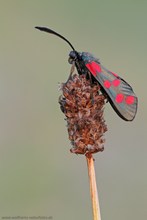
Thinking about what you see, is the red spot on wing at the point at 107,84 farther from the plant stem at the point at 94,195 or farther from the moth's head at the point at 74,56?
the plant stem at the point at 94,195

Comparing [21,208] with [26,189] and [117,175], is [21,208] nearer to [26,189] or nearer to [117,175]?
[26,189]

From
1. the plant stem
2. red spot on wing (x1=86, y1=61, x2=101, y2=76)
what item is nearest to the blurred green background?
red spot on wing (x1=86, y1=61, x2=101, y2=76)

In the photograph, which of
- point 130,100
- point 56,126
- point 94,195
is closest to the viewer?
point 94,195

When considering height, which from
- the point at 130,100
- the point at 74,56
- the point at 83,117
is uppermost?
the point at 74,56

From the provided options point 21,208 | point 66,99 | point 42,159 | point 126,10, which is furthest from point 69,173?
point 126,10

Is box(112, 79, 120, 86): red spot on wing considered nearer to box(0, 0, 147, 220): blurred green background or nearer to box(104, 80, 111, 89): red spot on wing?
Answer: box(104, 80, 111, 89): red spot on wing

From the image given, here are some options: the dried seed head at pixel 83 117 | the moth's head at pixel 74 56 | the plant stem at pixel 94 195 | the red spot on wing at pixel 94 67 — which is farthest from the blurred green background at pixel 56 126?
the plant stem at pixel 94 195

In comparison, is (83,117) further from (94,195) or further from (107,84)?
(94,195)

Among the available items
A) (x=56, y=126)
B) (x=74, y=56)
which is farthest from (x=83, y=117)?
(x=56, y=126)
